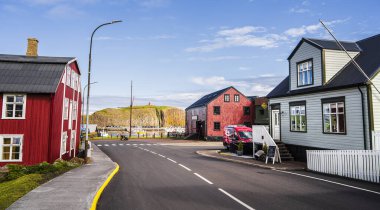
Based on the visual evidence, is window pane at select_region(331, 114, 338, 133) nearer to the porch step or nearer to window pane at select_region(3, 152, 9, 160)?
the porch step

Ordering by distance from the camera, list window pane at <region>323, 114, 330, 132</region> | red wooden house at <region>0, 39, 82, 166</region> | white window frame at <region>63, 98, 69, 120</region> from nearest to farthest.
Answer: window pane at <region>323, 114, 330, 132</region>
red wooden house at <region>0, 39, 82, 166</region>
white window frame at <region>63, 98, 69, 120</region>

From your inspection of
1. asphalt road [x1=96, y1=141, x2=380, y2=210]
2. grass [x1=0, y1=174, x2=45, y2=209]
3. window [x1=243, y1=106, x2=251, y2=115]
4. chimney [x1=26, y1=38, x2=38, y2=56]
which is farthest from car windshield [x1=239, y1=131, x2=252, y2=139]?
window [x1=243, y1=106, x2=251, y2=115]

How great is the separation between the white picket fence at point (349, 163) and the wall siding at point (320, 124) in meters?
2.18

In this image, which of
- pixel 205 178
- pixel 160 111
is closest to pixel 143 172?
pixel 205 178

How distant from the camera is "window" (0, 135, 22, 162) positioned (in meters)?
18.1

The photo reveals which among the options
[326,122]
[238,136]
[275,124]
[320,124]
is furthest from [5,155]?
[326,122]

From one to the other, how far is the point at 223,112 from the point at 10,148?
124 ft

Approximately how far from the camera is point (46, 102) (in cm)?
1861

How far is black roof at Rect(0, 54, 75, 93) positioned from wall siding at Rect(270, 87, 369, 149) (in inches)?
678

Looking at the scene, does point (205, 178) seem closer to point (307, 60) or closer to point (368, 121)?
point (368, 121)

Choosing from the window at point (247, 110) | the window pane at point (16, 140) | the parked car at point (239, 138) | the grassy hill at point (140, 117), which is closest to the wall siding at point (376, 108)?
the parked car at point (239, 138)

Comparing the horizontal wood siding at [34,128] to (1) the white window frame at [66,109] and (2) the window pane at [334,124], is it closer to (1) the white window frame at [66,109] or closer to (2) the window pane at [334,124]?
(1) the white window frame at [66,109]

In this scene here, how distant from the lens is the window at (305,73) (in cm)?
1997

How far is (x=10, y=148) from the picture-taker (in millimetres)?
18109
